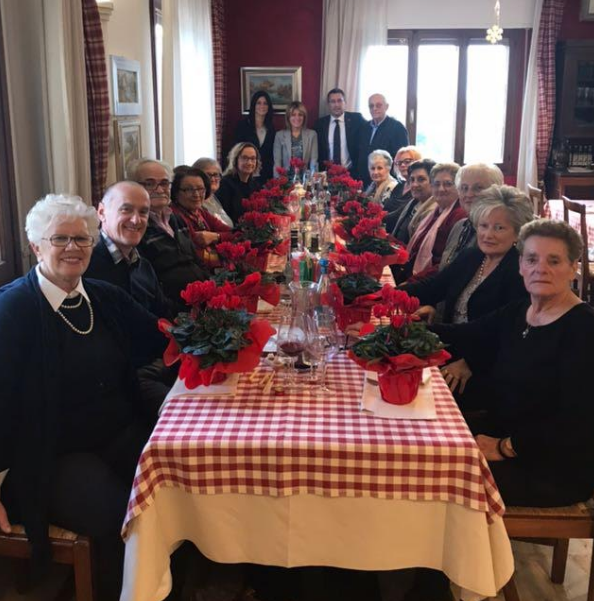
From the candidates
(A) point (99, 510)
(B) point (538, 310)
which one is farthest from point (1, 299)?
(B) point (538, 310)

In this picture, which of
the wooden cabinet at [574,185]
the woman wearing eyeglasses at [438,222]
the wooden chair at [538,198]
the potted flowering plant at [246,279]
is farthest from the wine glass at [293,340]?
the wooden cabinet at [574,185]

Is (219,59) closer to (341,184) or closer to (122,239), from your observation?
(341,184)

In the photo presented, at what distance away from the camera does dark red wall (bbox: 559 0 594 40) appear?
23.2 ft

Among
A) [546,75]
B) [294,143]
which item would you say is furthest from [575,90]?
[294,143]

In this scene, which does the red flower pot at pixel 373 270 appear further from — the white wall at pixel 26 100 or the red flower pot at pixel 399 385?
the white wall at pixel 26 100

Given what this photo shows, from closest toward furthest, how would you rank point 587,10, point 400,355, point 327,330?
point 400,355
point 327,330
point 587,10

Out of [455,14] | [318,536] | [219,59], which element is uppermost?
[455,14]

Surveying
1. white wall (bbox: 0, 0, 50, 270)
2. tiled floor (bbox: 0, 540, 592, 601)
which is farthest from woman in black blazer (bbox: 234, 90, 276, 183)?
tiled floor (bbox: 0, 540, 592, 601)

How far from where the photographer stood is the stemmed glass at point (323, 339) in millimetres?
1729

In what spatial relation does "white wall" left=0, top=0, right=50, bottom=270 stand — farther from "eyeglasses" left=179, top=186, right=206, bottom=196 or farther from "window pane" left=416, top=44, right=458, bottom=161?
"window pane" left=416, top=44, right=458, bottom=161

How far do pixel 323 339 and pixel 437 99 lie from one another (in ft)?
21.2

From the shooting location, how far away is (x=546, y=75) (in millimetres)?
7059

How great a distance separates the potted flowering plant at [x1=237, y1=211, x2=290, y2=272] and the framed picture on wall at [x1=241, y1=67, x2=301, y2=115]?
15.0 ft

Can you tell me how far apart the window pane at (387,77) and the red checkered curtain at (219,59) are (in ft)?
5.01
